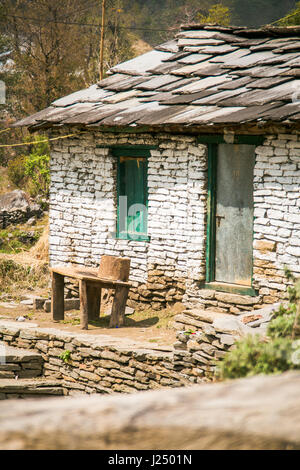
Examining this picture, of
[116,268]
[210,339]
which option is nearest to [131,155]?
[116,268]

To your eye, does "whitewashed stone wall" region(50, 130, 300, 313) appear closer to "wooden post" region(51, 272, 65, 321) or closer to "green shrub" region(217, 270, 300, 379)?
"wooden post" region(51, 272, 65, 321)

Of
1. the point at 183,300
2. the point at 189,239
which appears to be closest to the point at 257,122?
the point at 189,239

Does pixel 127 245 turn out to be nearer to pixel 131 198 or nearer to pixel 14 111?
pixel 131 198

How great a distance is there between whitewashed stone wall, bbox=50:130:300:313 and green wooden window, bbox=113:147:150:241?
0.10 m

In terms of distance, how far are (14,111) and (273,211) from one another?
54.5 feet

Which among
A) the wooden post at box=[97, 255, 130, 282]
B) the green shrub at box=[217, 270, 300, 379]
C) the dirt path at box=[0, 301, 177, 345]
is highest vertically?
the green shrub at box=[217, 270, 300, 379]

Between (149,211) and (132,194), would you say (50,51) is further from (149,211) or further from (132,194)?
(149,211)

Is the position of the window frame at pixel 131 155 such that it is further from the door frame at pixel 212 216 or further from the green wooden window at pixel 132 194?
the door frame at pixel 212 216

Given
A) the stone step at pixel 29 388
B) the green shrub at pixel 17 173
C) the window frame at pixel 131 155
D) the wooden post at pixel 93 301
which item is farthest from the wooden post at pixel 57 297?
the green shrub at pixel 17 173

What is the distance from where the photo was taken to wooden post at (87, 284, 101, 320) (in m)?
9.55

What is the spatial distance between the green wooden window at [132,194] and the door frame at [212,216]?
1.05m

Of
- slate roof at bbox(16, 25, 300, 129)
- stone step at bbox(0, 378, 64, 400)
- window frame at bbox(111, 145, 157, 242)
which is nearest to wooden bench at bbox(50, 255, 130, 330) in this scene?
window frame at bbox(111, 145, 157, 242)

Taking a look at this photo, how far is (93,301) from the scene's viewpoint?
31.7ft

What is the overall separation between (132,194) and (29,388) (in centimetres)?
315
